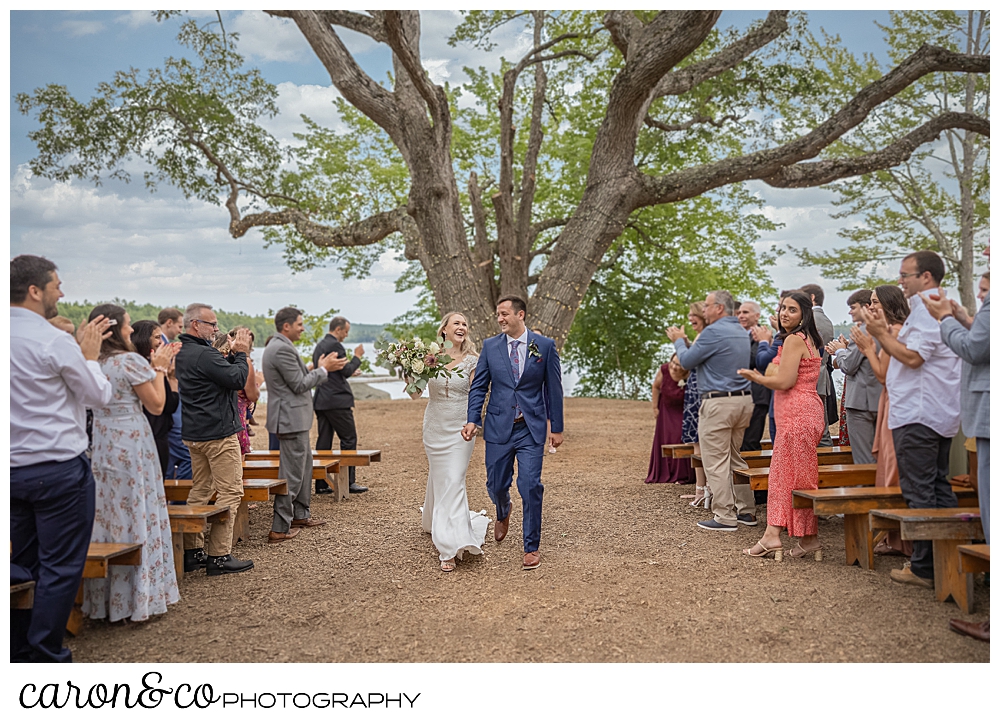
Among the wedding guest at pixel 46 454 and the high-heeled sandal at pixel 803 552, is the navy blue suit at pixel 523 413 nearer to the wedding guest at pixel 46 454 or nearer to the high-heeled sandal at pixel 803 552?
the high-heeled sandal at pixel 803 552

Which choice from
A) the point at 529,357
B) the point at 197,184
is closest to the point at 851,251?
the point at 197,184

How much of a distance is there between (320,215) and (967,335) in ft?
46.4

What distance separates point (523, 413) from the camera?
5492 millimetres

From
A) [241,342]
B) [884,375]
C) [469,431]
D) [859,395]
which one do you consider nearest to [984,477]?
[884,375]

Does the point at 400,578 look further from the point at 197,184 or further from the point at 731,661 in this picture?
the point at 197,184

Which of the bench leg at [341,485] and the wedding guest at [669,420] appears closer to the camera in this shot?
the bench leg at [341,485]

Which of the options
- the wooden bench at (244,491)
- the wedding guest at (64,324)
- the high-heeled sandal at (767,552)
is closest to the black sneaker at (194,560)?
the wooden bench at (244,491)

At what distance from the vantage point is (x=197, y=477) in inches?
217

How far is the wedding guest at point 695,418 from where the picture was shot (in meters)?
7.07

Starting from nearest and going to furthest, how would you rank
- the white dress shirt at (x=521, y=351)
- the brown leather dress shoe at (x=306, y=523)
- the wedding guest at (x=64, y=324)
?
1. the wedding guest at (x=64, y=324)
2. the white dress shirt at (x=521, y=351)
3. the brown leather dress shoe at (x=306, y=523)

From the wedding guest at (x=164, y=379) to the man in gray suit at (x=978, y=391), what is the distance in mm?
4675

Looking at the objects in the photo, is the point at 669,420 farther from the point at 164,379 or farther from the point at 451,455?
the point at 164,379

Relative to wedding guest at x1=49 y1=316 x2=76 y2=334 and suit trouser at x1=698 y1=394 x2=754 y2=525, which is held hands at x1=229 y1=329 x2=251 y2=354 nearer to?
wedding guest at x1=49 y1=316 x2=76 y2=334

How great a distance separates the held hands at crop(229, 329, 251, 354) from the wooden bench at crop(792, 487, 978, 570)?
4.34 metres
